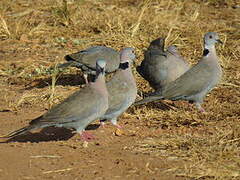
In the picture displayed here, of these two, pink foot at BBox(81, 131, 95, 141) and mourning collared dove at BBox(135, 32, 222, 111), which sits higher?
mourning collared dove at BBox(135, 32, 222, 111)

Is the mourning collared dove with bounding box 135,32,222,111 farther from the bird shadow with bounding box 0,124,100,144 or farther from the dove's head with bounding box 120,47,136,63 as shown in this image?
the bird shadow with bounding box 0,124,100,144

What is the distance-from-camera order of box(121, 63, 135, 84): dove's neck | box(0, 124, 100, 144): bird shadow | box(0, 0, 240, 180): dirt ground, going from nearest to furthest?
box(0, 0, 240, 180): dirt ground → box(0, 124, 100, 144): bird shadow → box(121, 63, 135, 84): dove's neck

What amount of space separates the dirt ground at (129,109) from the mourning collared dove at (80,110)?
0.21 metres

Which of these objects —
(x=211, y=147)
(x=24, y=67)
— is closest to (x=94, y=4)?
(x=24, y=67)

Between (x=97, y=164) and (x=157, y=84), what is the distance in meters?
2.30

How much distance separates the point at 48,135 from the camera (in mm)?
6555

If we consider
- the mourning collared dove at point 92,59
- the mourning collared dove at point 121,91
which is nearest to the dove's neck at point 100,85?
the mourning collared dove at point 121,91

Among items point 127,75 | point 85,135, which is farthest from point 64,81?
point 85,135

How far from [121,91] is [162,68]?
3.77ft

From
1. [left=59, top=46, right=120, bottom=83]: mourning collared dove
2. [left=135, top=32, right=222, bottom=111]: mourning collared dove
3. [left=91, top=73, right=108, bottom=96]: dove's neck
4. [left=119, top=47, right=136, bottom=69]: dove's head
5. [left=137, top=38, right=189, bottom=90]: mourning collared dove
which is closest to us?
[left=91, top=73, right=108, bottom=96]: dove's neck

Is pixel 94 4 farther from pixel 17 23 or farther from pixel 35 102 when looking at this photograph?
pixel 35 102

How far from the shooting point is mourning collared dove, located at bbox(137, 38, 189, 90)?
24.8 feet

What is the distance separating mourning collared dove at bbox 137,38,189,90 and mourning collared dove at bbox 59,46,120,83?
21.4 inches

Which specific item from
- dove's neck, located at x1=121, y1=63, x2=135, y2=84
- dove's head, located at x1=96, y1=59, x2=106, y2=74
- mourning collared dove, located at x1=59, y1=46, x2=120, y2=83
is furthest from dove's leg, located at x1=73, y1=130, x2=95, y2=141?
mourning collared dove, located at x1=59, y1=46, x2=120, y2=83
